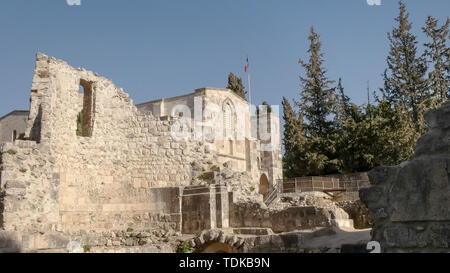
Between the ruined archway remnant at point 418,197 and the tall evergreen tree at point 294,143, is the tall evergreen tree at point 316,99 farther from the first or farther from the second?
the ruined archway remnant at point 418,197

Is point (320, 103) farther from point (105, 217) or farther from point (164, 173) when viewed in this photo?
point (105, 217)

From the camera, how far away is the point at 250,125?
3581 centimetres

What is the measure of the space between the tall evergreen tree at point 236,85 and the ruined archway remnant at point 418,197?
32995 mm

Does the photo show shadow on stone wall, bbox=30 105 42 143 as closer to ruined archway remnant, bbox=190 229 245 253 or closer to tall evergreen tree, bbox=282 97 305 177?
ruined archway remnant, bbox=190 229 245 253

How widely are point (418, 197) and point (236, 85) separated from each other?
3398cm

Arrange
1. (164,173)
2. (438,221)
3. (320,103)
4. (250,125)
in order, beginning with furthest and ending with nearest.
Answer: (250,125) < (320,103) < (164,173) < (438,221)

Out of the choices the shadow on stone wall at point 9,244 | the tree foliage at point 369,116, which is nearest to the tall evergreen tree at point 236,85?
the tree foliage at point 369,116

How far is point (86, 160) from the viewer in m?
14.0

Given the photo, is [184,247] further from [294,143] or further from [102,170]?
[294,143]

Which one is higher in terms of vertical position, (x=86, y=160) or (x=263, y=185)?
(x=86, y=160)

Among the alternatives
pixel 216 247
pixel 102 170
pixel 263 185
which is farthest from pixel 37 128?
pixel 263 185

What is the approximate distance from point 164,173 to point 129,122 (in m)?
2.33

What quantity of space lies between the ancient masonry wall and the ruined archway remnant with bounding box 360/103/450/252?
29.2ft
